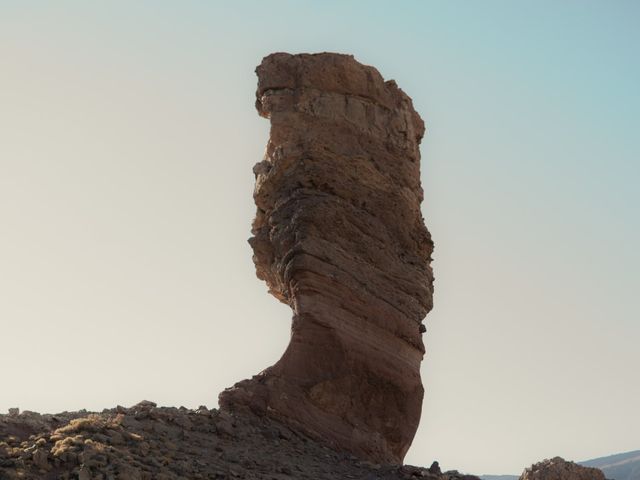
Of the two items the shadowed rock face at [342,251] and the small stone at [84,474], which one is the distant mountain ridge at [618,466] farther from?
the small stone at [84,474]

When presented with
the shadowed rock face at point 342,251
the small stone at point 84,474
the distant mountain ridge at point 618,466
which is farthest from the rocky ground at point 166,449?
the distant mountain ridge at point 618,466

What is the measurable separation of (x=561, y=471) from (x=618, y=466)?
140 m

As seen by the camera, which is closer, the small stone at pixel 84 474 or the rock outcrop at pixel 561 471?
the small stone at pixel 84 474

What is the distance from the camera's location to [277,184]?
27.7 meters

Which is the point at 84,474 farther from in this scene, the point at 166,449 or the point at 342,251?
the point at 342,251

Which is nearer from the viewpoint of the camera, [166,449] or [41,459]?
[41,459]

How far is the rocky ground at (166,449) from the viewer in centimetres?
1833

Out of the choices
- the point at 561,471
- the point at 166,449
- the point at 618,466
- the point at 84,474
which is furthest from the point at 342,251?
the point at 618,466

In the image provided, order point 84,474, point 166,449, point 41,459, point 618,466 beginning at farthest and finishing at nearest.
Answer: point 618,466 → point 166,449 → point 41,459 → point 84,474

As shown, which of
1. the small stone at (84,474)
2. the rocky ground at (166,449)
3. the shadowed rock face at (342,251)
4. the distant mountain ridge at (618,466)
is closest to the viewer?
the small stone at (84,474)

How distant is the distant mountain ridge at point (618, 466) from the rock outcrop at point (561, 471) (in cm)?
10740

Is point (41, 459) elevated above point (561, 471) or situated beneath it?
situated beneath

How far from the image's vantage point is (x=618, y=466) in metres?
156

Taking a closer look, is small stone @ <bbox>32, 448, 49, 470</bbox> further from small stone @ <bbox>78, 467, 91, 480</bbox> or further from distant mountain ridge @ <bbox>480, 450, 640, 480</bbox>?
distant mountain ridge @ <bbox>480, 450, 640, 480</bbox>
